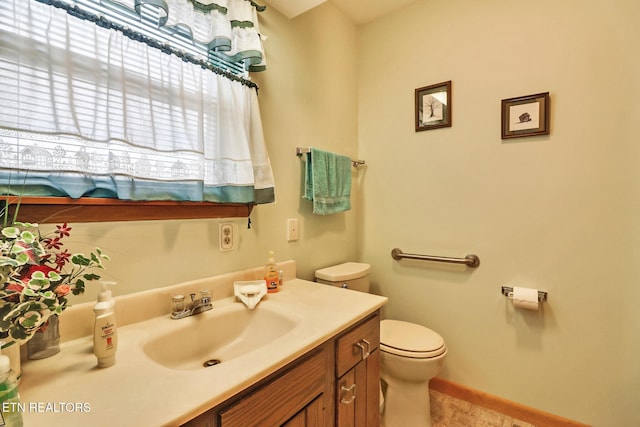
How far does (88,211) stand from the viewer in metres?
0.83

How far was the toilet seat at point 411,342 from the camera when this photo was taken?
140 centimetres

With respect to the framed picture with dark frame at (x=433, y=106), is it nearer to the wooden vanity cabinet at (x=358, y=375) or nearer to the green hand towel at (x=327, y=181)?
the green hand towel at (x=327, y=181)

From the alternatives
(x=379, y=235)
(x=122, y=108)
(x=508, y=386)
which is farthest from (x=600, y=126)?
(x=122, y=108)

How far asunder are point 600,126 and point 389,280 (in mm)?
1414

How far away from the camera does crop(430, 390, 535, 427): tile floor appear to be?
5.08 ft

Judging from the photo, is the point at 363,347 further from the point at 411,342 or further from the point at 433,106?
the point at 433,106

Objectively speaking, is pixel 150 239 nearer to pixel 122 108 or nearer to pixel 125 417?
pixel 122 108

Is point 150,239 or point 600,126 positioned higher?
point 600,126

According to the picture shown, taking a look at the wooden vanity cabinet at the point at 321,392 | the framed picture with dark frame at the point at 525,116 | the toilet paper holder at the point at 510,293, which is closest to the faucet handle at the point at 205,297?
the wooden vanity cabinet at the point at 321,392

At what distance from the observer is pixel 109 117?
32.7 inches

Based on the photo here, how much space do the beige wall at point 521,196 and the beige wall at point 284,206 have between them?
289 mm

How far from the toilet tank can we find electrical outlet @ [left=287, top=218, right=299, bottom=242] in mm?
264

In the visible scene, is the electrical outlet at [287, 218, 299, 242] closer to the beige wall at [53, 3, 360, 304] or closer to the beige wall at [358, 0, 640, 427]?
the beige wall at [53, 3, 360, 304]

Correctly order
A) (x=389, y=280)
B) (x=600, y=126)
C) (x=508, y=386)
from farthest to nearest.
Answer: (x=389, y=280) < (x=508, y=386) < (x=600, y=126)
